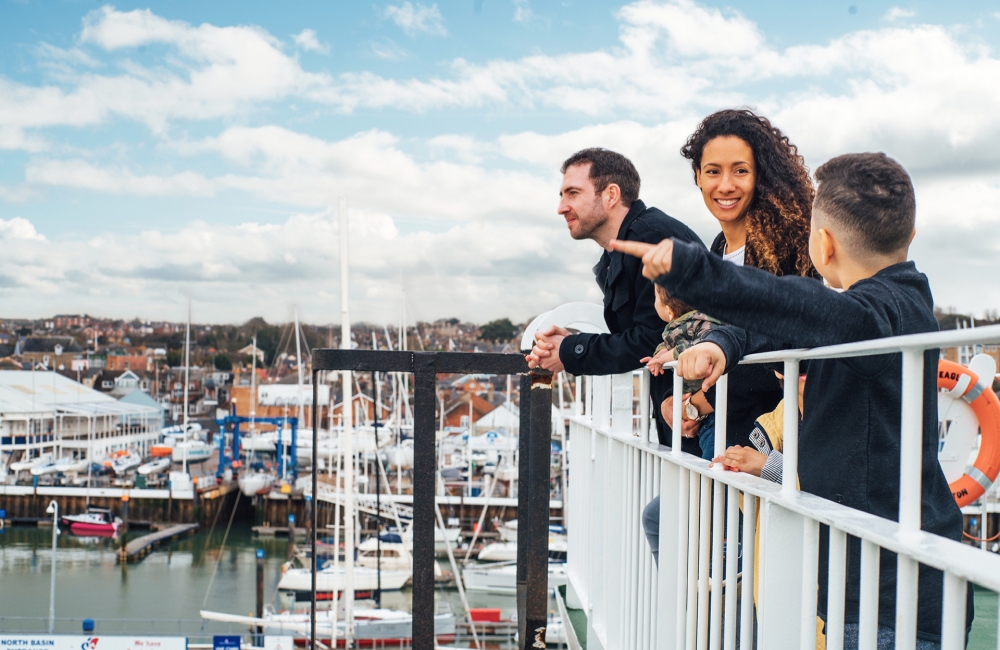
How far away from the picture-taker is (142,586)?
20703 millimetres

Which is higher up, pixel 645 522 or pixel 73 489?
Answer: pixel 645 522

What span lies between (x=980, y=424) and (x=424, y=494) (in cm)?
166

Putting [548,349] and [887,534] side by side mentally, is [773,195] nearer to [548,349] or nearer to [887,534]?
[548,349]

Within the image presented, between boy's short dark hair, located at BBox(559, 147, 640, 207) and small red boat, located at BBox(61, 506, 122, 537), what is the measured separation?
29.6m

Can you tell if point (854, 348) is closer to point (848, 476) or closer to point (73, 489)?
point (848, 476)

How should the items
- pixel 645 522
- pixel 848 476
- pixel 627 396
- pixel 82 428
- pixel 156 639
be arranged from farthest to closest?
pixel 82 428, pixel 156 639, pixel 627 396, pixel 645 522, pixel 848 476

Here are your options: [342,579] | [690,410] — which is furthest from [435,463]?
[342,579]

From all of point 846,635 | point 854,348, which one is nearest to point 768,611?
point 846,635

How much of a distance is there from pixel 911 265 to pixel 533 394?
63.1 inches

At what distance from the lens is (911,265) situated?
1.02 metres

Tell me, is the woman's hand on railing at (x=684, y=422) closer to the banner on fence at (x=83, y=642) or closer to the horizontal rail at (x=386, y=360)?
the horizontal rail at (x=386, y=360)

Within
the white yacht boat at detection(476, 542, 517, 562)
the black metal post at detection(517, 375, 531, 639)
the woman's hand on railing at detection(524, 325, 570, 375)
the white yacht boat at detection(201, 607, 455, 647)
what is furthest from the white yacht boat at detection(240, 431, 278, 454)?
the woman's hand on railing at detection(524, 325, 570, 375)

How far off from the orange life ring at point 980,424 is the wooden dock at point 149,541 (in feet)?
83.6

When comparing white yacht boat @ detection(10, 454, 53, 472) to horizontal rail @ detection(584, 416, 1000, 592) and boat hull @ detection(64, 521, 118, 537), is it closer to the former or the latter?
boat hull @ detection(64, 521, 118, 537)
